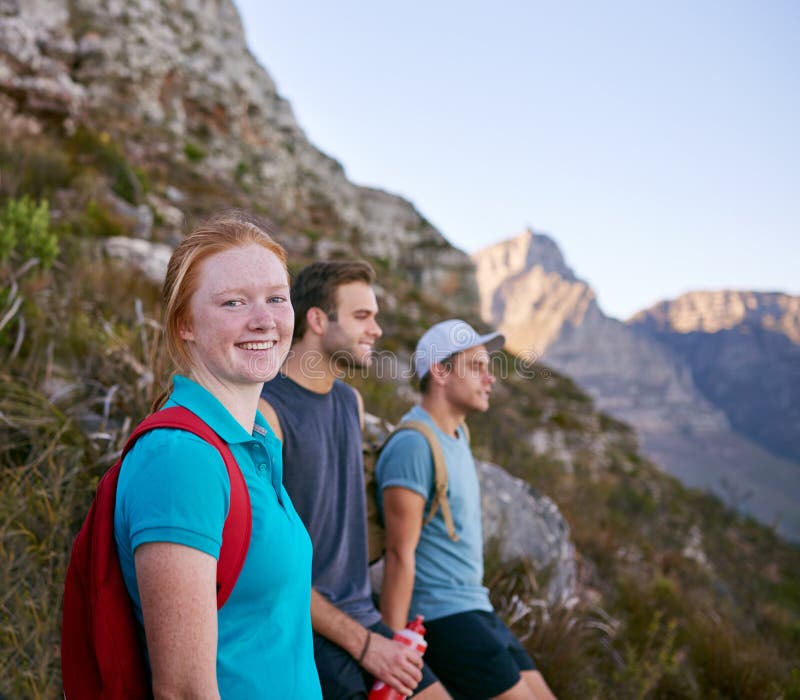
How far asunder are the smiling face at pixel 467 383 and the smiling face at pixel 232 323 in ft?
5.34

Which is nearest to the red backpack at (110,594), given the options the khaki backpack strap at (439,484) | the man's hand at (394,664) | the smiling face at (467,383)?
the man's hand at (394,664)

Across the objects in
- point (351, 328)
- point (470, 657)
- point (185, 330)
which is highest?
point (351, 328)

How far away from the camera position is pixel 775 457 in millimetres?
99625

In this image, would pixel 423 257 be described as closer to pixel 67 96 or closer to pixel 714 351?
pixel 67 96

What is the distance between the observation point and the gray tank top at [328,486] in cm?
200

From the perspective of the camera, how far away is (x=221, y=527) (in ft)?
3.05

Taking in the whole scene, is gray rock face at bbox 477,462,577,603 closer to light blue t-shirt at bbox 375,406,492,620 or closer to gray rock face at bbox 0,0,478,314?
light blue t-shirt at bbox 375,406,492,620

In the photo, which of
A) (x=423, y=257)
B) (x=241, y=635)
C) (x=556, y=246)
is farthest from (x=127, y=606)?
(x=556, y=246)

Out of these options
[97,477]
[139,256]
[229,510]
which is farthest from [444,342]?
[139,256]

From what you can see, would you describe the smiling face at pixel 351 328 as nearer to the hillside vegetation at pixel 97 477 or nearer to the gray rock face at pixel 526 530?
the hillside vegetation at pixel 97 477

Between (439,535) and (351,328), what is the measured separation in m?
1.05

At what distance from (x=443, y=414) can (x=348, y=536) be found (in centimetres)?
88

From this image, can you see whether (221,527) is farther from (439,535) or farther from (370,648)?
(439,535)

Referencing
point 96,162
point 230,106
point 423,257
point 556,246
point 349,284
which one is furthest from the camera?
point 556,246
